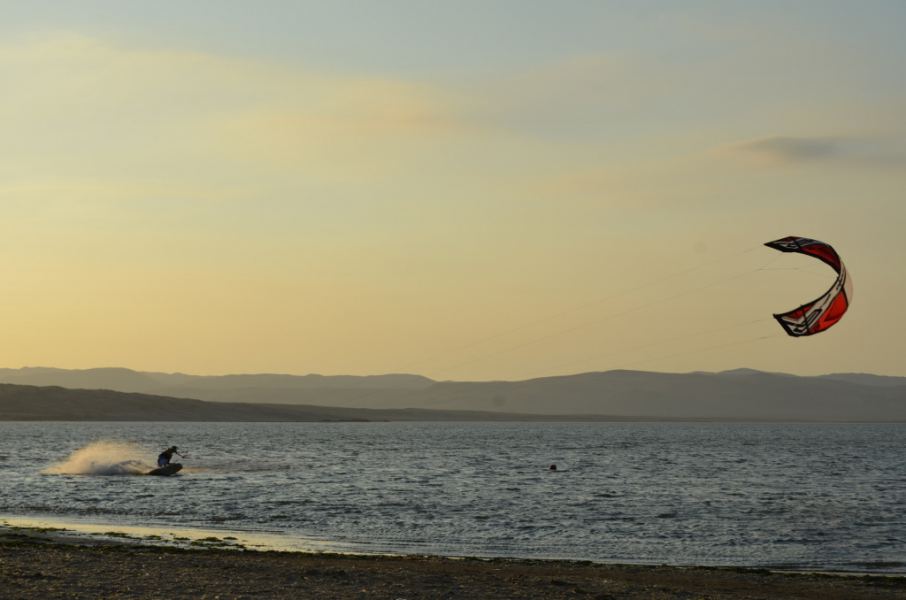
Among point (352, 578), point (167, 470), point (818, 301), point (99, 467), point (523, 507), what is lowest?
point (523, 507)

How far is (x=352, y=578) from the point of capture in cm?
2677

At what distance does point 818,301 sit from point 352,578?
24.0 m

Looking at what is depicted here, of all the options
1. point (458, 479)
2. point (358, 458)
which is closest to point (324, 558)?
point (458, 479)

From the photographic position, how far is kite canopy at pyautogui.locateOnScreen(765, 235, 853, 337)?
41.7 meters

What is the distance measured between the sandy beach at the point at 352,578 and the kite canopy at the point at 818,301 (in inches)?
475

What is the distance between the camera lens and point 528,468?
304ft

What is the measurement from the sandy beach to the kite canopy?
1205 cm

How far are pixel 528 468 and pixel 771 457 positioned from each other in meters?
39.6

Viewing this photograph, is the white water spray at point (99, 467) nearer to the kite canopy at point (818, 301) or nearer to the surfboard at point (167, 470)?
the surfboard at point (167, 470)

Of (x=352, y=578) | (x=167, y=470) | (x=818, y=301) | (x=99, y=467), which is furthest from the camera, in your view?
(x=99, y=467)

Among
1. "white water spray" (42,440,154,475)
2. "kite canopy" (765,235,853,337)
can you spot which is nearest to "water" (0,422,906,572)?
"white water spray" (42,440,154,475)

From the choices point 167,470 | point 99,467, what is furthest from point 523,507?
point 99,467

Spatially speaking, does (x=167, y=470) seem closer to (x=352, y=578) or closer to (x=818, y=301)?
(x=818, y=301)

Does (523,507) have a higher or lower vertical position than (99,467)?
lower
